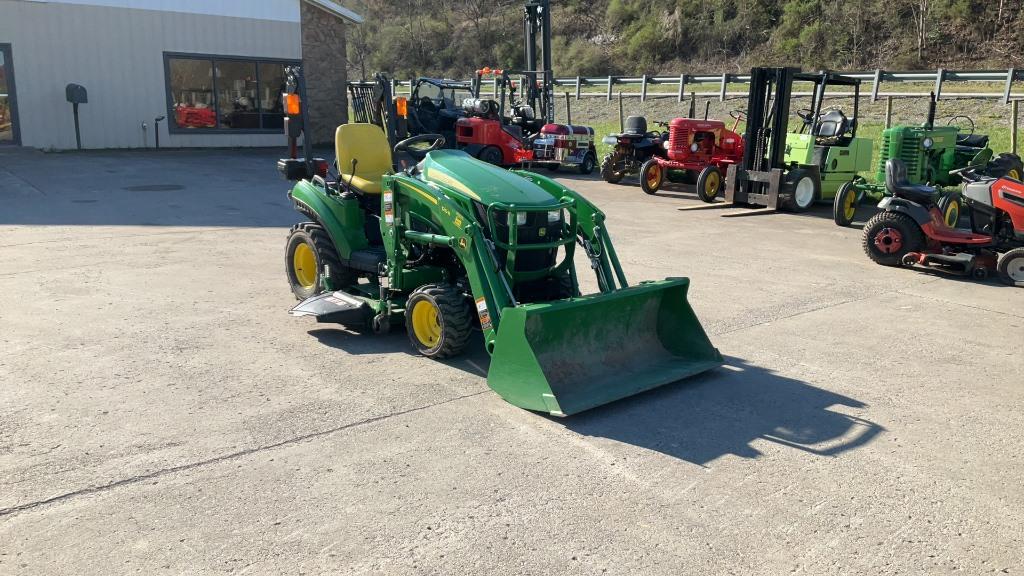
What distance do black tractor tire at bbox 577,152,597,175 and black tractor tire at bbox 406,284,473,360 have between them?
1340cm

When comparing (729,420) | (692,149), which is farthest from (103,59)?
(729,420)

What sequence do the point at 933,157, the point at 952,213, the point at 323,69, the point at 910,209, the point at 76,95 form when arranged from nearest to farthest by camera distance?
the point at 910,209 → the point at 952,213 → the point at 933,157 → the point at 76,95 → the point at 323,69

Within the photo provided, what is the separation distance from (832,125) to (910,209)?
5.45m

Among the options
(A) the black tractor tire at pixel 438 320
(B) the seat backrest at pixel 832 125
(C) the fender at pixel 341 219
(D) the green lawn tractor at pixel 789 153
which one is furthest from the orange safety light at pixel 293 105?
(B) the seat backrest at pixel 832 125

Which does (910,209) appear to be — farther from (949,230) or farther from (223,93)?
(223,93)

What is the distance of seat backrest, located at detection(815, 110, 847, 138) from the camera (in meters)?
13.9

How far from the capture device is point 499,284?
5.26 m

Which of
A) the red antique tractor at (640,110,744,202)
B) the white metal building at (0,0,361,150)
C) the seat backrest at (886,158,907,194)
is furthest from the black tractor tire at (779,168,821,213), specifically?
the white metal building at (0,0,361,150)

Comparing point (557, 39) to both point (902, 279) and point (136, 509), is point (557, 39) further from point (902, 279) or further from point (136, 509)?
point (136, 509)

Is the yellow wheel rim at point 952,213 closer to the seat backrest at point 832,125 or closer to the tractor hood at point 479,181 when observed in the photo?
the seat backrest at point 832,125

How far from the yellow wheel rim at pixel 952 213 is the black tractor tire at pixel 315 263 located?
22.2 ft

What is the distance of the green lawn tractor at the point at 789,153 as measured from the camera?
43.4 feet

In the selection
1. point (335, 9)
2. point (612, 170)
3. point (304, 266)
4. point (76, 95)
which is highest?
point (335, 9)

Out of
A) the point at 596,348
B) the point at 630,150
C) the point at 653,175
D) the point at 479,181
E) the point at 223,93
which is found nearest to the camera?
the point at 596,348
